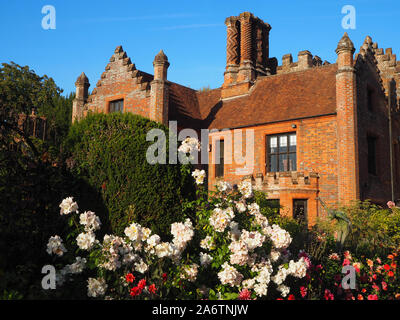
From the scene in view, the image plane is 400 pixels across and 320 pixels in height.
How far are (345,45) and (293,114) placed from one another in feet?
13.7

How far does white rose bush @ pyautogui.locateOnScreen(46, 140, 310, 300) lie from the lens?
5930mm

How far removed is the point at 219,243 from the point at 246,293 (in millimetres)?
995

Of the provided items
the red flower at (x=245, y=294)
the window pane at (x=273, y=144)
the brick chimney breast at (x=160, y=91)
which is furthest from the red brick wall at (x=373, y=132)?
the red flower at (x=245, y=294)

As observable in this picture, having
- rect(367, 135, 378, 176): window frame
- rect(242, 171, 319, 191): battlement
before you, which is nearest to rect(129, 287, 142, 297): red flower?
rect(242, 171, 319, 191): battlement

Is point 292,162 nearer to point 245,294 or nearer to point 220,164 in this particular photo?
point 220,164

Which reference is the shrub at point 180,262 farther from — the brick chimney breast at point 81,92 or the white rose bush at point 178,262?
the brick chimney breast at point 81,92

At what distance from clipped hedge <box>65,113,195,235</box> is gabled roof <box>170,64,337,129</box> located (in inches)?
578

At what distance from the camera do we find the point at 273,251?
6.57 m

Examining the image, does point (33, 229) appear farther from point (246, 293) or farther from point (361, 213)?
point (361, 213)

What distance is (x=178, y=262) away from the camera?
20.2 feet

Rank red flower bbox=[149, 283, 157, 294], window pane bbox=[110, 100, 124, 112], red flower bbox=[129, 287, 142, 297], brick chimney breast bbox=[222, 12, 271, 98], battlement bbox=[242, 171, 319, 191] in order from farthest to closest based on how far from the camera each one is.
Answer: brick chimney breast bbox=[222, 12, 271, 98] < window pane bbox=[110, 100, 124, 112] < battlement bbox=[242, 171, 319, 191] < red flower bbox=[149, 283, 157, 294] < red flower bbox=[129, 287, 142, 297]

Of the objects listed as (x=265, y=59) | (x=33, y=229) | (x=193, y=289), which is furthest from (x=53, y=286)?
(x=265, y=59)

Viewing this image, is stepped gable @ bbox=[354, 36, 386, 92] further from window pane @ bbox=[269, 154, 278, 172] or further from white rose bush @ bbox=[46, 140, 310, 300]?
white rose bush @ bbox=[46, 140, 310, 300]
